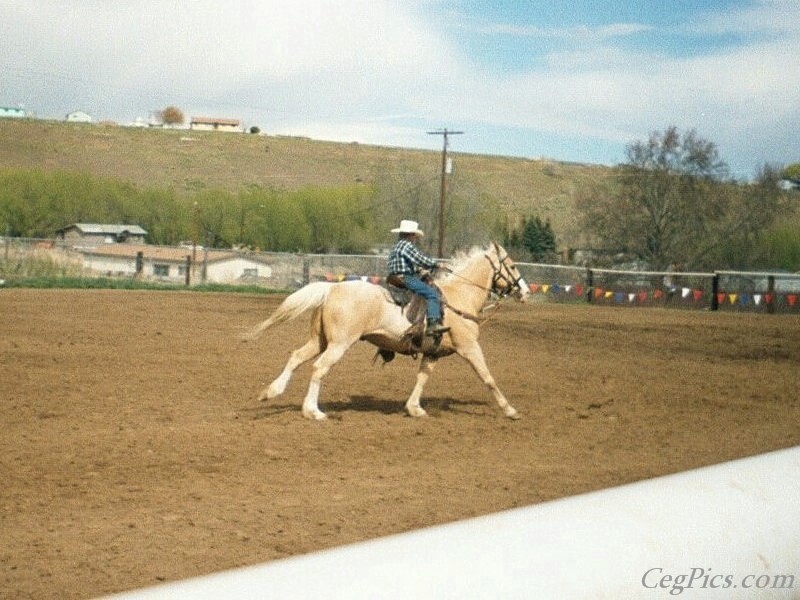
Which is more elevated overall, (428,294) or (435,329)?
(428,294)

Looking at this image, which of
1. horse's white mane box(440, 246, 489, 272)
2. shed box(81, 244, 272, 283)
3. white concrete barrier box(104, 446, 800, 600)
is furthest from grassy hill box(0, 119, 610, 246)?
white concrete barrier box(104, 446, 800, 600)

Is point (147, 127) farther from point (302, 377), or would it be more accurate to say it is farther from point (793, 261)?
point (302, 377)

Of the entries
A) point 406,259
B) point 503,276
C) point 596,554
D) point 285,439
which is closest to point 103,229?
point 503,276

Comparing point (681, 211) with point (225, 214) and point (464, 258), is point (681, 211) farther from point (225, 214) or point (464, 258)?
point (464, 258)

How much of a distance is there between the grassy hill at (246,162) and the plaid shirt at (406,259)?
285 feet

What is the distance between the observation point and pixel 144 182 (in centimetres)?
11075

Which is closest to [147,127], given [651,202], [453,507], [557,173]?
[557,173]

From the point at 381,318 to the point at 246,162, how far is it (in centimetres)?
11434

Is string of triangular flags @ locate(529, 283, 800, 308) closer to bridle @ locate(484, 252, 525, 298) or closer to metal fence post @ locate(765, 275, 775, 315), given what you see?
metal fence post @ locate(765, 275, 775, 315)

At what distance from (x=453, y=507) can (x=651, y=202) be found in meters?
62.4

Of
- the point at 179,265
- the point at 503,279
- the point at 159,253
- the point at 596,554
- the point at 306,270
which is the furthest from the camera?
the point at 159,253

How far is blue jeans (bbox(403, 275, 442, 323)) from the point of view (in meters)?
12.4

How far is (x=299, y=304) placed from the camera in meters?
11.7

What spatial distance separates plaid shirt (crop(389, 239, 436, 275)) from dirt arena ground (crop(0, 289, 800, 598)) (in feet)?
5.20
